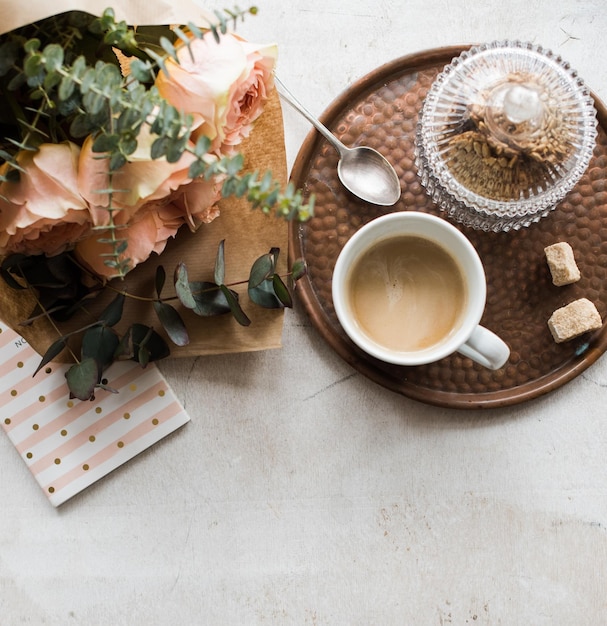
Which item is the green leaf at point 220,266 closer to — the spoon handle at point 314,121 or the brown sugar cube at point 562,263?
the spoon handle at point 314,121

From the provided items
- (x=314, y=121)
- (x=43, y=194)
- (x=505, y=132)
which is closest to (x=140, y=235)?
(x=43, y=194)

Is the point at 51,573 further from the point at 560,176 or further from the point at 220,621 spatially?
the point at 560,176

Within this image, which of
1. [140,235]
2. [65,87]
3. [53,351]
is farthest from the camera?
[53,351]

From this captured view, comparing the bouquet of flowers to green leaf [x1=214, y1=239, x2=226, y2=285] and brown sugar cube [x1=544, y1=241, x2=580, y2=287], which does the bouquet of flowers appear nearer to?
green leaf [x1=214, y1=239, x2=226, y2=285]

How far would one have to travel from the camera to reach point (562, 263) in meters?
0.65

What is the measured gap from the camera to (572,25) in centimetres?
70

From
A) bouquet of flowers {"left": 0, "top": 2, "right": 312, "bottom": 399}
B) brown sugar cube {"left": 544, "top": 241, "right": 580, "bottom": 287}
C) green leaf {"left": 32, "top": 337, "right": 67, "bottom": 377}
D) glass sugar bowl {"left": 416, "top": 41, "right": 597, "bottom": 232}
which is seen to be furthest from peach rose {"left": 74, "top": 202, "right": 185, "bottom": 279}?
brown sugar cube {"left": 544, "top": 241, "right": 580, "bottom": 287}

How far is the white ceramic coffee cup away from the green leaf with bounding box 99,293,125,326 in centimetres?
21

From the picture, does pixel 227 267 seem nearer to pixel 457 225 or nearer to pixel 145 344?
pixel 145 344

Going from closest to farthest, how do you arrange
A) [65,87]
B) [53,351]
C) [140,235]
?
1. [65,87]
2. [140,235]
3. [53,351]

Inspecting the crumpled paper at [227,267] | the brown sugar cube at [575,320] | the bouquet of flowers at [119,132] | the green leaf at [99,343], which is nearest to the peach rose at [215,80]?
the bouquet of flowers at [119,132]

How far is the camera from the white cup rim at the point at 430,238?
596 millimetres

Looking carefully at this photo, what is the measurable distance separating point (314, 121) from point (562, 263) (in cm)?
28

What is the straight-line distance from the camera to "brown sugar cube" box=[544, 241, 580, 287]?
647 mm
